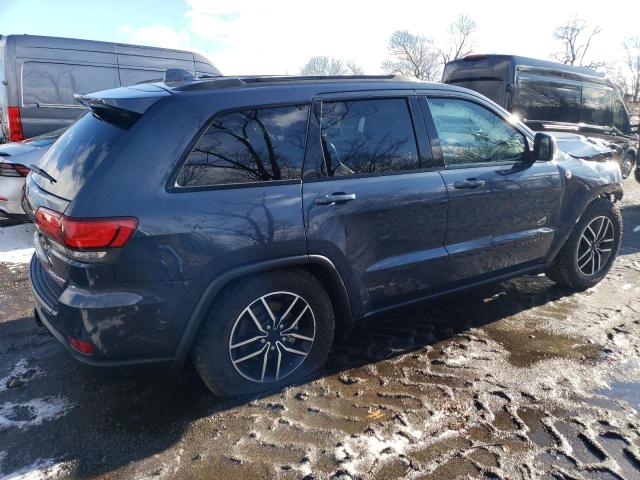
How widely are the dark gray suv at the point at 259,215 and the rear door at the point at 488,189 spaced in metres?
0.01

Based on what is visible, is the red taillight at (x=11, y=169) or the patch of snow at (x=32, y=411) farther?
the red taillight at (x=11, y=169)

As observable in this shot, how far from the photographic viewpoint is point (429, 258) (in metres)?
3.35

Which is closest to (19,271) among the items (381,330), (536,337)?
(381,330)

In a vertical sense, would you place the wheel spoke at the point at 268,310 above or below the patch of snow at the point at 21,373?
above

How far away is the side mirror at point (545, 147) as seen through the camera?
149 inches

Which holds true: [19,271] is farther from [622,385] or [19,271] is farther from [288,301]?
[622,385]

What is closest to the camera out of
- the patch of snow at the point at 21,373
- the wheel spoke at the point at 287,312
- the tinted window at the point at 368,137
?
the wheel spoke at the point at 287,312

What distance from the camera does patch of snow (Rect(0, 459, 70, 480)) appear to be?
7.59 feet

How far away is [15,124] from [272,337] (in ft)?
22.9

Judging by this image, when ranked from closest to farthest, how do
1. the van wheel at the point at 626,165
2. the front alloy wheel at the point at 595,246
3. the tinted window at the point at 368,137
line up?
the tinted window at the point at 368,137, the front alloy wheel at the point at 595,246, the van wheel at the point at 626,165

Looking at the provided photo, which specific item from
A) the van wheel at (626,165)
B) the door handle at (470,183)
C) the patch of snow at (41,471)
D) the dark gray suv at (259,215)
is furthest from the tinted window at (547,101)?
the patch of snow at (41,471)

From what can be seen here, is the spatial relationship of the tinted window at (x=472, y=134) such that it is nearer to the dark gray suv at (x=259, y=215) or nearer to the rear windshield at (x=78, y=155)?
the dark gray suv at (x=259, y=215)

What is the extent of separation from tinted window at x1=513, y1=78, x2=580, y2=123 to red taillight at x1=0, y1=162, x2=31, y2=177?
24.6 feet

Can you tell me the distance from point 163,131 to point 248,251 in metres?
0.74
